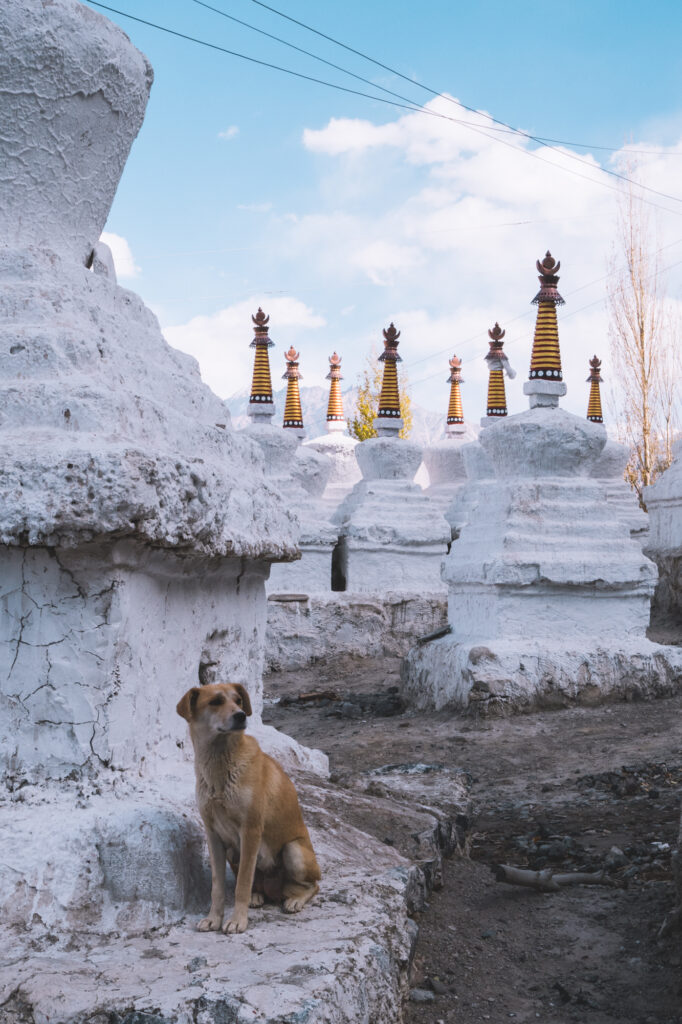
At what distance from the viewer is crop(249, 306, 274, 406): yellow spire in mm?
13789

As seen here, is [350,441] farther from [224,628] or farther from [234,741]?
[234,741]

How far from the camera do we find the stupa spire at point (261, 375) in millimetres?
13648

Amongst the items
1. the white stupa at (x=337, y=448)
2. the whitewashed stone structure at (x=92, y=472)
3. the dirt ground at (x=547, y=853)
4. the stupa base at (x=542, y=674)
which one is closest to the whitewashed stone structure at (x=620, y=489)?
the white stupa at (x=337, y=448)

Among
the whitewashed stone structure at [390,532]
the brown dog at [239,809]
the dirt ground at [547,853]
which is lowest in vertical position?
the dirt ground at [547,853]

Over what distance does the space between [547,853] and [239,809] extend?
2.29 metres

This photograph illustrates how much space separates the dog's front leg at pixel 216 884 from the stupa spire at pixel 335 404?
1582 centimetres

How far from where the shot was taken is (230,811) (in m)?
2.51

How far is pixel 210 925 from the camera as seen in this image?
2480 mm

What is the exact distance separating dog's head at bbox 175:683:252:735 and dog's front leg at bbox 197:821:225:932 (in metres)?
0.28

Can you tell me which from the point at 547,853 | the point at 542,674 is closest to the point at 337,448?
the point at 542,674

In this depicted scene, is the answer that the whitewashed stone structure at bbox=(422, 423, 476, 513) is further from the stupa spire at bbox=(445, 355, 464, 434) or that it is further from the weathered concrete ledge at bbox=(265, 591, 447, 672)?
the weathered concrete ledge at bbox=(265, 591, 447, 672)

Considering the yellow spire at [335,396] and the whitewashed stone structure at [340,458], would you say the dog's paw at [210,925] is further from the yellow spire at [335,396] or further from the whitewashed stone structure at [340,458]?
the yellow spire at [335,396]

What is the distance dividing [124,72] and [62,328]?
1094 mm

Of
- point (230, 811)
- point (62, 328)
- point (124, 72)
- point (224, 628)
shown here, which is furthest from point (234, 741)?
point (124, 72)
